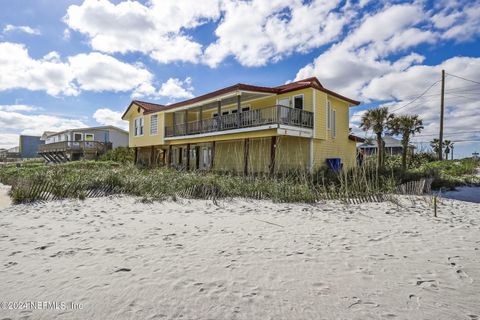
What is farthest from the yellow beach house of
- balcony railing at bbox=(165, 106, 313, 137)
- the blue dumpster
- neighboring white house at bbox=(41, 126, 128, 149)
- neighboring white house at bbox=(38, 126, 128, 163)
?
neighboring white house at bbox=(41, 126, 128, 149)

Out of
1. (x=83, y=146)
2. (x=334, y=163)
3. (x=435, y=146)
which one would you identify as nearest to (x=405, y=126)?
(x=334, y=163)

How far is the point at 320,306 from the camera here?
2.61m

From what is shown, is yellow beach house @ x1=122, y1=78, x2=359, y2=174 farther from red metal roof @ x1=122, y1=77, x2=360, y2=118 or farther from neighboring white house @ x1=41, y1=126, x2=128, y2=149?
neighboring white house @ x1=41, y1=126, x2=128, y2=149

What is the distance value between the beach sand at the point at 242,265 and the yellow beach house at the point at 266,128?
273 inches

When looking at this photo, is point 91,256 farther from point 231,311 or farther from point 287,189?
point 287,189

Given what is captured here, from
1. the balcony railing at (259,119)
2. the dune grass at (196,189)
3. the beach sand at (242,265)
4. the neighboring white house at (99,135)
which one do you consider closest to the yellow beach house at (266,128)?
the balcony railing at (259,119)

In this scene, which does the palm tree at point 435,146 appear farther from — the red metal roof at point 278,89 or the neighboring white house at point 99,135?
the neighboring white house at point 99,135

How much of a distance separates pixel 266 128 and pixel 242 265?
11244 millimetres

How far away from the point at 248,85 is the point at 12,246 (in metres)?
13.0

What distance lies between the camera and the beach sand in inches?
102

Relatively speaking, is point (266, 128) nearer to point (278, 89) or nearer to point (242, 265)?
point (278, 89)

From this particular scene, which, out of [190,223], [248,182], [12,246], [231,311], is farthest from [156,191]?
[231,311]

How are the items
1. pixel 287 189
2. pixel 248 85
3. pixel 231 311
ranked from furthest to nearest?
pixel 248 85
pixel 287 189
pixel 231 311

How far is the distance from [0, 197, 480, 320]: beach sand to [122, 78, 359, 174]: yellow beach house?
6.93 metres
